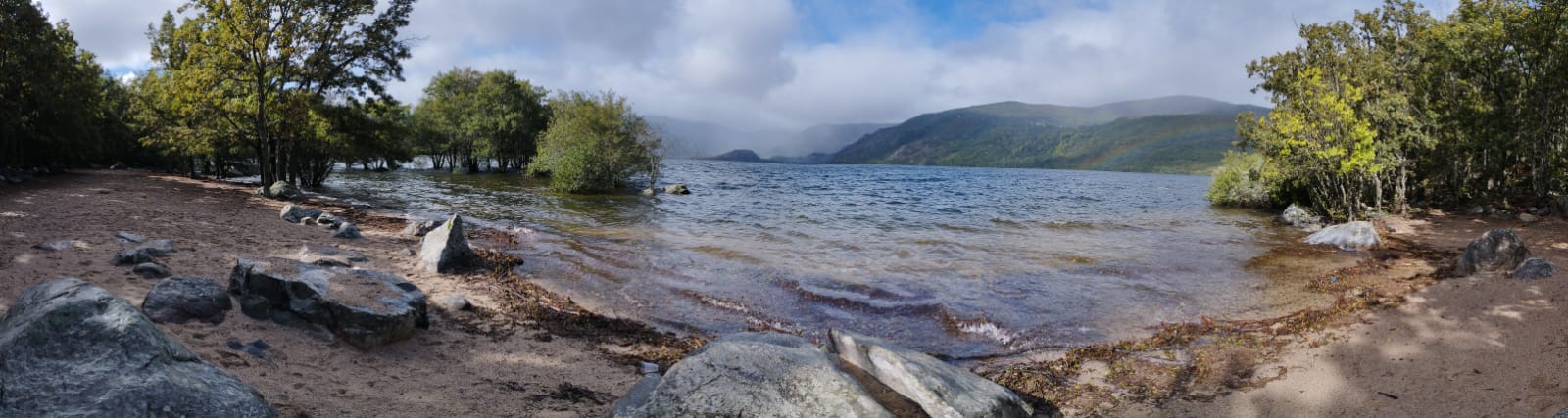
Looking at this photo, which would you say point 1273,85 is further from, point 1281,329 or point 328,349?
point 328,349

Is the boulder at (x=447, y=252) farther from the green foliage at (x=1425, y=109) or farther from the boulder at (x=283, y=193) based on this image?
the green foliage at (x=1425, y=109)

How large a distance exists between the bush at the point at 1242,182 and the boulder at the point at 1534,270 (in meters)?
27.0

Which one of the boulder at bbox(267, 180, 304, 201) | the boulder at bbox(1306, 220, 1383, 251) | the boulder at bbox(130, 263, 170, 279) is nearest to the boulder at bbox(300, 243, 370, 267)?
the boulder at bbox(130, 263, 170, 279)

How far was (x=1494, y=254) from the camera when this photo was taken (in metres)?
12.9

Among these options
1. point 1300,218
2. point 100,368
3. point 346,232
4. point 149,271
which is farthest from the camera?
point 1300,218

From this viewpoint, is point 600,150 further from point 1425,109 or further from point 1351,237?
point 1425,109

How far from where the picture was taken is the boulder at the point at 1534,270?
11.6 metres

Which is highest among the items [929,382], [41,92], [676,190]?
[41,92]

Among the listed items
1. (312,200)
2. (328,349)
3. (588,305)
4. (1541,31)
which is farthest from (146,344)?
(1541,31)

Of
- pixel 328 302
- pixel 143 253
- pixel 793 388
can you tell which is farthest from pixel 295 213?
pixel 793 388

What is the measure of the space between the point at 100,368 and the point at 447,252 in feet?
27.2

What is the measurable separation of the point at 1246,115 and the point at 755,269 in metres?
26.9

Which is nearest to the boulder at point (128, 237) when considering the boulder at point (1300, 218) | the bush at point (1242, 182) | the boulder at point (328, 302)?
the boulder at point (328, 302)

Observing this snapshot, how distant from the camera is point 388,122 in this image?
3538cm
